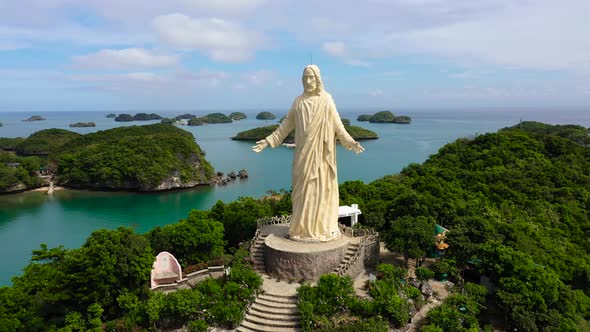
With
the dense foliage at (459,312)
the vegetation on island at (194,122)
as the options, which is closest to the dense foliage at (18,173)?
the dense foliage at (459,312)

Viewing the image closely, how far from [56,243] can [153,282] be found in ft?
58.1

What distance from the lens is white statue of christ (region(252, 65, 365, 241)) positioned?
12.5m

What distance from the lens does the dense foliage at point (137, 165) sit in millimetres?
41062

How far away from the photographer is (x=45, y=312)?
474 inches

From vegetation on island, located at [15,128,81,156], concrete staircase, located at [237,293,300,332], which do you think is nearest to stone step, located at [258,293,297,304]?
concrete staircase, located at [237,293,300,332]

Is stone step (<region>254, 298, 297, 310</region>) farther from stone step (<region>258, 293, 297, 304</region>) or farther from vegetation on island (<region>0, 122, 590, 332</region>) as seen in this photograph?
vegetation on island (<region>0, 122, 590, 332</region>)

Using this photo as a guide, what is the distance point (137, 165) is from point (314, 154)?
3327 centimetres

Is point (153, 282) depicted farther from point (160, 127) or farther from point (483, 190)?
point (160, 127)

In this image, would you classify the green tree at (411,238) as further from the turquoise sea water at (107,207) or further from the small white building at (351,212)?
the turquoise sea water at (107,207)

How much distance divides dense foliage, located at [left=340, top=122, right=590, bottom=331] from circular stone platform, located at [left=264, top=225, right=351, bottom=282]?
109 inches

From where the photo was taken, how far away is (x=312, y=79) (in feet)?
40.7

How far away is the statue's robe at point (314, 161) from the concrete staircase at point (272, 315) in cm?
240

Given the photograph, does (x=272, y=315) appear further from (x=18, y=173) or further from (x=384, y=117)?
(x=384, y=117)

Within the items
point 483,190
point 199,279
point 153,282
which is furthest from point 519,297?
point 483,190
